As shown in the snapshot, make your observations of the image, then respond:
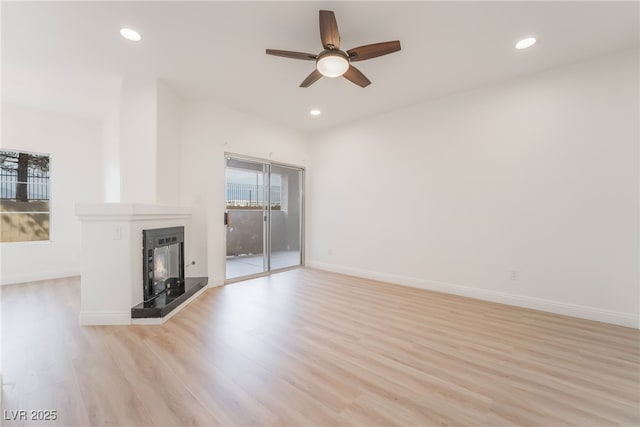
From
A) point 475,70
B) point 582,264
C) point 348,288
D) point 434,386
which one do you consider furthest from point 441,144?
point 434,386

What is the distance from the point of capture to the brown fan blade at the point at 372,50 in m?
2.23

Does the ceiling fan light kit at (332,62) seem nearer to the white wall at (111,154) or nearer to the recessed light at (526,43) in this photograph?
the recessed light at (526,43)

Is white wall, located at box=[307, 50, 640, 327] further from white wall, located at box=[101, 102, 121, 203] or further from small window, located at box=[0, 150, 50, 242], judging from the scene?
small window, located at box=[0, 150, 50, 242]

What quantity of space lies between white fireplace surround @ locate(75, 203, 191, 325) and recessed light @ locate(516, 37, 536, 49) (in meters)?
4.26

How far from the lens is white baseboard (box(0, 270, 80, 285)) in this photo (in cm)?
399

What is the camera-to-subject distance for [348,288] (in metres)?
3.93

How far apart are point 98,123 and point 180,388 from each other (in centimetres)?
548

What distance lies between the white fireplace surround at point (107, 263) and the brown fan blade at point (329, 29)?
246 centimetres

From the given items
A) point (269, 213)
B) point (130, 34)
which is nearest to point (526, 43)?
point (130, 34)

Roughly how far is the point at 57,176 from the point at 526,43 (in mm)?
Answer: 7109

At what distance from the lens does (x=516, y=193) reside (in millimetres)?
3225

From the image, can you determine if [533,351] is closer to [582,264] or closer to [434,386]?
[434,386]

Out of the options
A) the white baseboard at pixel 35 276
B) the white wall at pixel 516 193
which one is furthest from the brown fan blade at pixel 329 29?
the white baseboard at pixel 35 276

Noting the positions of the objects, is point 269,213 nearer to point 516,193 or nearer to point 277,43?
point 277,43
